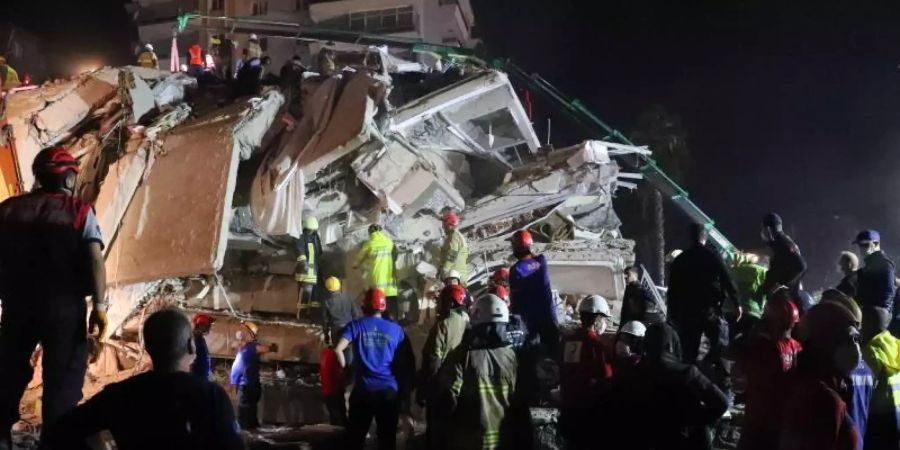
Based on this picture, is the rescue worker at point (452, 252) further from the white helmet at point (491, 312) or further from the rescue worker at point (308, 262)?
the white helmet at point (491, 312)

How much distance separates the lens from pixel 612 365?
217 inches

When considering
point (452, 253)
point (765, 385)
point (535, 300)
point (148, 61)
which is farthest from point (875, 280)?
point (148, 61)

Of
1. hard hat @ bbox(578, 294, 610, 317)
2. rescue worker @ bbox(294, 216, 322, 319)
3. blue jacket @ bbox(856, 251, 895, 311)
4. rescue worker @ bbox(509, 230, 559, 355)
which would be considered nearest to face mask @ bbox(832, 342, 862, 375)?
hard hat @ bbox(578, 294, 610, 317)

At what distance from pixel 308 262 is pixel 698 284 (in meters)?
5.10

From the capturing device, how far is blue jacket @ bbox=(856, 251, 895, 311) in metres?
6.75

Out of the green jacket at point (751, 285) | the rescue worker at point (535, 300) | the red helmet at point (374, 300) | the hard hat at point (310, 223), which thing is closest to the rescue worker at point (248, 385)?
the hard hat at point (310, 223)

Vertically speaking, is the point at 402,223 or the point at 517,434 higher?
the point at 402,223

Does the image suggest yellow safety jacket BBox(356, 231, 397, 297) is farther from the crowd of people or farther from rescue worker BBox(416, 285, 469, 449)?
rescue worker BBox(416, 285, 469, 449)

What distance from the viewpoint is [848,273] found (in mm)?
7660

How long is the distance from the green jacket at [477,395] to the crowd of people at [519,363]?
0.01 m

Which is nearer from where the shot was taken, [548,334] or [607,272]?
[548,334]

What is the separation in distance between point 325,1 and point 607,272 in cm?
2257

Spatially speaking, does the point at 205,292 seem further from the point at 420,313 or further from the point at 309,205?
the point at 420,313

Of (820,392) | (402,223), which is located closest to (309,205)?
(402,223)
